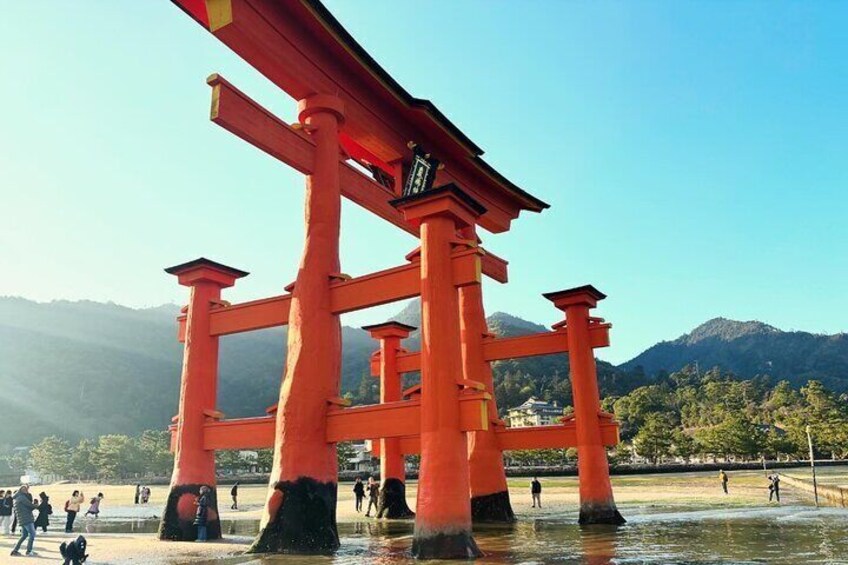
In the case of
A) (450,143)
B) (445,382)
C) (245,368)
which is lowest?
(445,382)

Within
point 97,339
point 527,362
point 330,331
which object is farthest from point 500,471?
point 97,339

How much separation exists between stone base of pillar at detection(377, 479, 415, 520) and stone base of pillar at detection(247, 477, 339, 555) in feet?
29.6

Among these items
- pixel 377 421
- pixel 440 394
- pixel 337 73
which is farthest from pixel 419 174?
pixel 440 394

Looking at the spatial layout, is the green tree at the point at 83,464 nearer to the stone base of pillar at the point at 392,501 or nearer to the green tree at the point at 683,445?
the stone base of pillar at the point at 392,501

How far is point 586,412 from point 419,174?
29.9 feet

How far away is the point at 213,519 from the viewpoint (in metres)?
16.1

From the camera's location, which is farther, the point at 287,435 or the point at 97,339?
the point at 97,339

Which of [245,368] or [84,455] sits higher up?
[245,368]

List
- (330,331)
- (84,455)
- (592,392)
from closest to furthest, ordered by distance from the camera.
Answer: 1. (330,331)
2. (592,392)
3. (84,455)

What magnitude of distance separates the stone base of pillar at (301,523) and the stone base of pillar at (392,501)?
9.02m

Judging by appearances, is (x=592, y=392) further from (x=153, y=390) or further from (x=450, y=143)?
(x=153, y=390)

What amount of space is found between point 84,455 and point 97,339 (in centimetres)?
10606

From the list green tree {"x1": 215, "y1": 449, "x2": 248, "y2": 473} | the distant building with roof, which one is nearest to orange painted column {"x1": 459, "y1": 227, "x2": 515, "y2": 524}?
green tree {"x1": 215, "y1": 449, "x2": 248, "y2": 473}

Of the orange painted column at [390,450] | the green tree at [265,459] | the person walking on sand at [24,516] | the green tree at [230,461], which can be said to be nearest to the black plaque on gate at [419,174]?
the orange painted column at [390,450]
